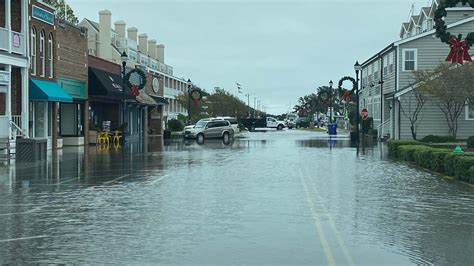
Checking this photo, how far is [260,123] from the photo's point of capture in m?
94.2

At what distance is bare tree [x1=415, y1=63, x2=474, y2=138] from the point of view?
37.7 meters

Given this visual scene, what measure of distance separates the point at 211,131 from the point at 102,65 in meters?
10.8

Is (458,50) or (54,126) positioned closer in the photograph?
(458,50)

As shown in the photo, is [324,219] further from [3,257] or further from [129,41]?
[129,41]

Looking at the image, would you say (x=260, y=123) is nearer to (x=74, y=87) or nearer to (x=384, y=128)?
(x=384, y=128)

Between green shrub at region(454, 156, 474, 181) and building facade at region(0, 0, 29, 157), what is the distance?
1754 centimetres

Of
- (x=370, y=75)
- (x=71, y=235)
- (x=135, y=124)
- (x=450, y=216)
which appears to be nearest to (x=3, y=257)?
(x=71, y=235)

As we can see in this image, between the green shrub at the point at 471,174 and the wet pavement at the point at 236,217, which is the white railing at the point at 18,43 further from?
the green shrub at the point at 471,174

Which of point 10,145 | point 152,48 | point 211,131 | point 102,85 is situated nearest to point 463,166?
point 10,145

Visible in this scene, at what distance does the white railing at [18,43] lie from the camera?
28.6m

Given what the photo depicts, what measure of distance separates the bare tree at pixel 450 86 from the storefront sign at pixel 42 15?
2270cm

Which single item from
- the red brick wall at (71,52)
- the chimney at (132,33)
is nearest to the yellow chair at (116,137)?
the red brick wall at (71,52)

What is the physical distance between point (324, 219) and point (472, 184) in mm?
7769

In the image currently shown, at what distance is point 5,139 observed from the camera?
27109mm
